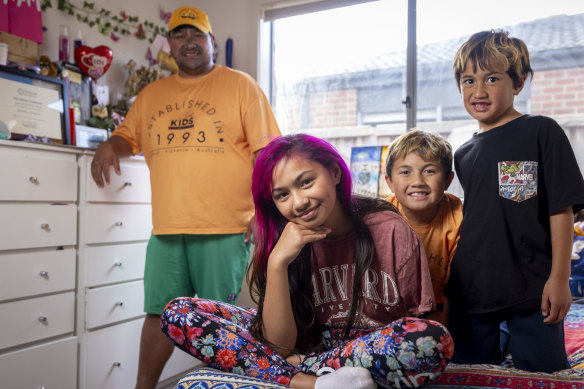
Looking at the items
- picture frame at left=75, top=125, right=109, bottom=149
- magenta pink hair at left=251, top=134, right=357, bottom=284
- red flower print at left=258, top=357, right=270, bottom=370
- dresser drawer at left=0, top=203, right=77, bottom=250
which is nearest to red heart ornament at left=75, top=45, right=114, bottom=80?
picture frame at left=75, top=125, right=109, bottom=149

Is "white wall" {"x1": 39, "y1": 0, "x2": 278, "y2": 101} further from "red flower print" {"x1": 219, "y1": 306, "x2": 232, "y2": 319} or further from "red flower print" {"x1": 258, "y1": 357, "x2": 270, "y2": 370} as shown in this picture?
"red flower print" {"x1": 258, "y1": 357, "x2": 270, "y2": 370}

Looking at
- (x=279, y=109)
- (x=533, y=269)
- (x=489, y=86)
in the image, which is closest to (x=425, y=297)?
(x=533, y=269)

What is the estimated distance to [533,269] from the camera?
3.92 feet

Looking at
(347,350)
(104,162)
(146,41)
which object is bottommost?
(347,350)

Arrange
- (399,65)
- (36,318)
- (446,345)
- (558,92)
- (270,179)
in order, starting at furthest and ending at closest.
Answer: (399,65) < (558,92) < (36,318) < (270,179) < (446,345)

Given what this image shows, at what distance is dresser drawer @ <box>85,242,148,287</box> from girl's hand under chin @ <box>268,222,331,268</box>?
1188mm

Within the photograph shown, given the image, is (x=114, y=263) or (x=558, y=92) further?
(x=558, y=92)

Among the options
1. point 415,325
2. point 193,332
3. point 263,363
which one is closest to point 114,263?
point 193,332

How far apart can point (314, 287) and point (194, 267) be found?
805 millimetres

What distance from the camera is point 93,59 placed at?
2383mm

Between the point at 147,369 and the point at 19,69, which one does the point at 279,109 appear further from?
the point at 147,369

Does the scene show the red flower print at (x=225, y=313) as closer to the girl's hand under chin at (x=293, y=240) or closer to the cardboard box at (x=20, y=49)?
the girl's hand under chin at (x=293, y=240)

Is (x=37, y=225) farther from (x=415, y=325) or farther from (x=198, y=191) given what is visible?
(x=415, y=325)

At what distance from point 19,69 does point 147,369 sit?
1.31 meters
